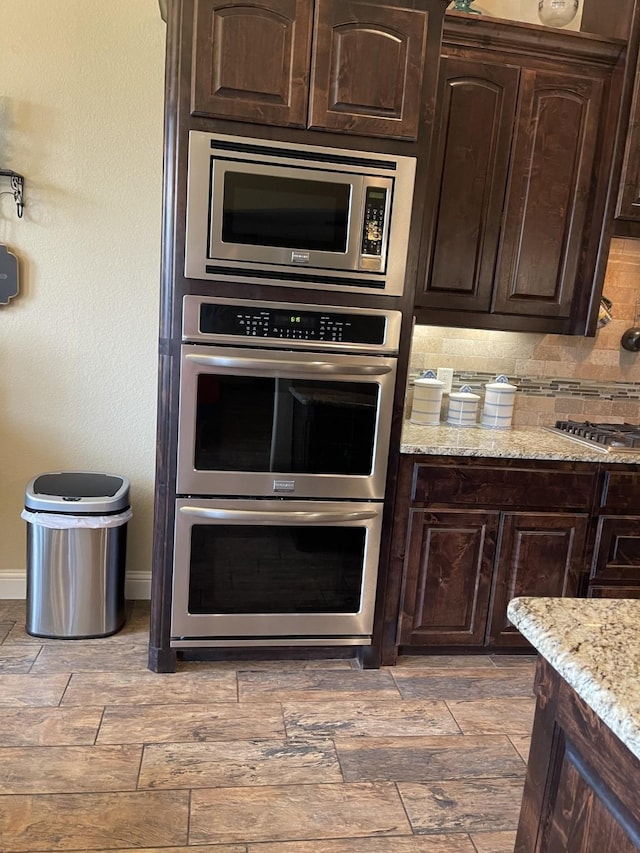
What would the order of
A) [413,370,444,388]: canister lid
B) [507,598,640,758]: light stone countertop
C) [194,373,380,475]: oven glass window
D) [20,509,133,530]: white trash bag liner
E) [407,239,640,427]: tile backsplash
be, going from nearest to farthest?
[507,598,640,758]: light stone countertop < [194,373,380,475]: oven glass window < [20,509,133,530]: white trash bag liner < [413,370,444,388]: canister lid < [407,239,640,427]: tile backsplash

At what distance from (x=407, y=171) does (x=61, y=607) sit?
6.80ft

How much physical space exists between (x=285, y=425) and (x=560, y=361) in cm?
148

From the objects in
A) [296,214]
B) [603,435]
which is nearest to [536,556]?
[603,435]

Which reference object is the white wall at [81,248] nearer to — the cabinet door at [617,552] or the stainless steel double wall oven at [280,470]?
the stainless steel double wall oven at [280,470]

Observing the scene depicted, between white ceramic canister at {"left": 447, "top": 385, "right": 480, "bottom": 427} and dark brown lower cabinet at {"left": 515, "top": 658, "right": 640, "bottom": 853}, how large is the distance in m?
Answer: 1.94

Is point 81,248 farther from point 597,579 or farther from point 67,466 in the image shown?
point 597,579

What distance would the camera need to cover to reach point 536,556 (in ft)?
8.57

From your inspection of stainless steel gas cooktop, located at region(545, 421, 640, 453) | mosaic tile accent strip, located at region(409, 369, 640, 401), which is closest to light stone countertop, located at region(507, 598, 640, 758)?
stainless steel gas cooktop, located at region(545, 421, 640, 453)

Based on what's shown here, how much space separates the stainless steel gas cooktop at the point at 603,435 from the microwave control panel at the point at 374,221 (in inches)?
46.1

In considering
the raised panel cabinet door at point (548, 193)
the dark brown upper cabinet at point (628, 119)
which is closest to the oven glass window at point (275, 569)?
the raised panel cabinet door at point (548, 193)

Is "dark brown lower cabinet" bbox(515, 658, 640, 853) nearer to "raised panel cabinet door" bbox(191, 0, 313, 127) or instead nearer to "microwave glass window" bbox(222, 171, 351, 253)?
"microwave glass window" bbox(222, 171, 351, 253)

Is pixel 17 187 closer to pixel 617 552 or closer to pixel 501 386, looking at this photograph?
pixel 501 386

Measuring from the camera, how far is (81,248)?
9.09 feet

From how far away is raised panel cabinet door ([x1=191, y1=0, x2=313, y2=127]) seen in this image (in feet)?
6.83
